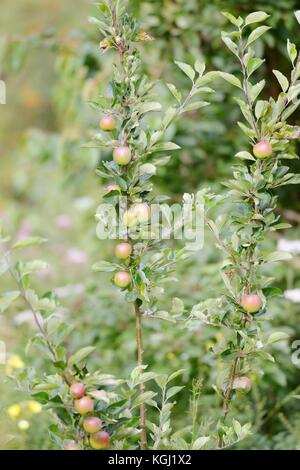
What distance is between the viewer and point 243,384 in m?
1.31

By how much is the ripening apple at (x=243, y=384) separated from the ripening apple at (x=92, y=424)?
0.29 meters

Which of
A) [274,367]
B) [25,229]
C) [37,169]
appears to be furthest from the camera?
[37,169]

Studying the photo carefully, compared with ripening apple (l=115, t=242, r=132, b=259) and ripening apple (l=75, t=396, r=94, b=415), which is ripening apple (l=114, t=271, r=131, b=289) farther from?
ripening apple (l=75, t=396, r=94, b=415)

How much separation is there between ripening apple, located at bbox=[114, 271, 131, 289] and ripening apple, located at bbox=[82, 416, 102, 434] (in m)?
0.25

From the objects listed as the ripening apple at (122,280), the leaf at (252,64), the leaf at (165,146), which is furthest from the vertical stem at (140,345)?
the leaf at (252,64)

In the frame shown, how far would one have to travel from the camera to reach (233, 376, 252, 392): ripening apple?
1309 millimetres

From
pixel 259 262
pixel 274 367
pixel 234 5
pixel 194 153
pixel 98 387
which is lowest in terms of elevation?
pixel 274 367

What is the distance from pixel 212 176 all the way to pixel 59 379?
1502 millimetres

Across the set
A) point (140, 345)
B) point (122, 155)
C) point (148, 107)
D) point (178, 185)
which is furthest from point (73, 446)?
point (178, 185)

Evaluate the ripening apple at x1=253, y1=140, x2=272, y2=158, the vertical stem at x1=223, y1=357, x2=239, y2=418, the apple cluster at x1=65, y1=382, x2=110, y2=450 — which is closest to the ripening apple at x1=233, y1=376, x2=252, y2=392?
the vertical stem at x1=223, y1=357, x2=239, y2=418

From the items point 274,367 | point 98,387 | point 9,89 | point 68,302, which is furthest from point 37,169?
point 98,387

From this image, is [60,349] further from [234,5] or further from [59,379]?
[234,5]

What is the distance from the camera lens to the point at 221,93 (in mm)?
2359

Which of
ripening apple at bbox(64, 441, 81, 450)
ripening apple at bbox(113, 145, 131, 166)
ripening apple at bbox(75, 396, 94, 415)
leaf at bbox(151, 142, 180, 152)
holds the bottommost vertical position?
ripening apple at bbox(64, 441, 81, 450)
